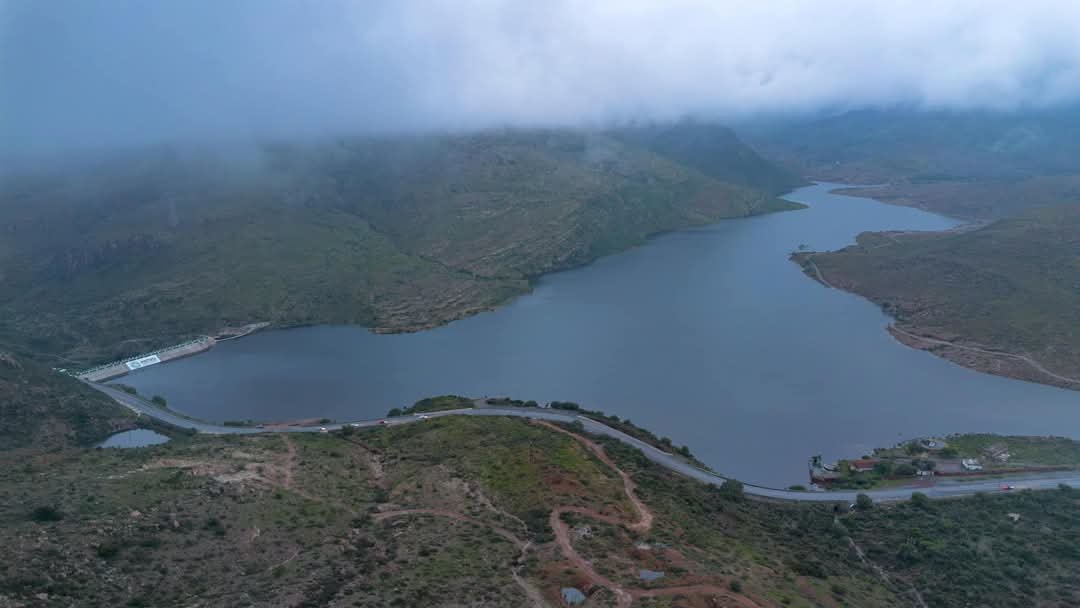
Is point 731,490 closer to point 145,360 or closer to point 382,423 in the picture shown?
point 382,423

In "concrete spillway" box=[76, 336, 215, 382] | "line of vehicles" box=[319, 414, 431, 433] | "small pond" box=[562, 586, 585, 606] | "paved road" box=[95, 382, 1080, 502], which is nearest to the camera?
"small pond" box=[562, 586, 585, 606]

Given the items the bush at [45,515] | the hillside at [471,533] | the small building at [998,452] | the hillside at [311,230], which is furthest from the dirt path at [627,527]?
the hillside at [311,230]

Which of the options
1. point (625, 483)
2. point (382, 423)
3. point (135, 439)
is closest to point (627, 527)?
point (625, 483)

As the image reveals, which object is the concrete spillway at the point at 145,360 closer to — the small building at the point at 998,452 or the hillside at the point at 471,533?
the hillside at the point at 471,533

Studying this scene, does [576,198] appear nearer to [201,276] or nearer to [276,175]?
[276,175]

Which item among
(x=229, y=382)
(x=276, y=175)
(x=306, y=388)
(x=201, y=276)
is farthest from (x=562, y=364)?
(x=276, y=175)

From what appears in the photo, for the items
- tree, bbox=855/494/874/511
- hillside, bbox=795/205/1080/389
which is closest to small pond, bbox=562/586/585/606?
tree, bbox=855/494/874/511

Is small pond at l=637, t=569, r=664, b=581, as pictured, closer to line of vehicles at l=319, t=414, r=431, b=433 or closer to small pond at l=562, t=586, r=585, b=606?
small pond at l=562, t=586, r=585, b=606
